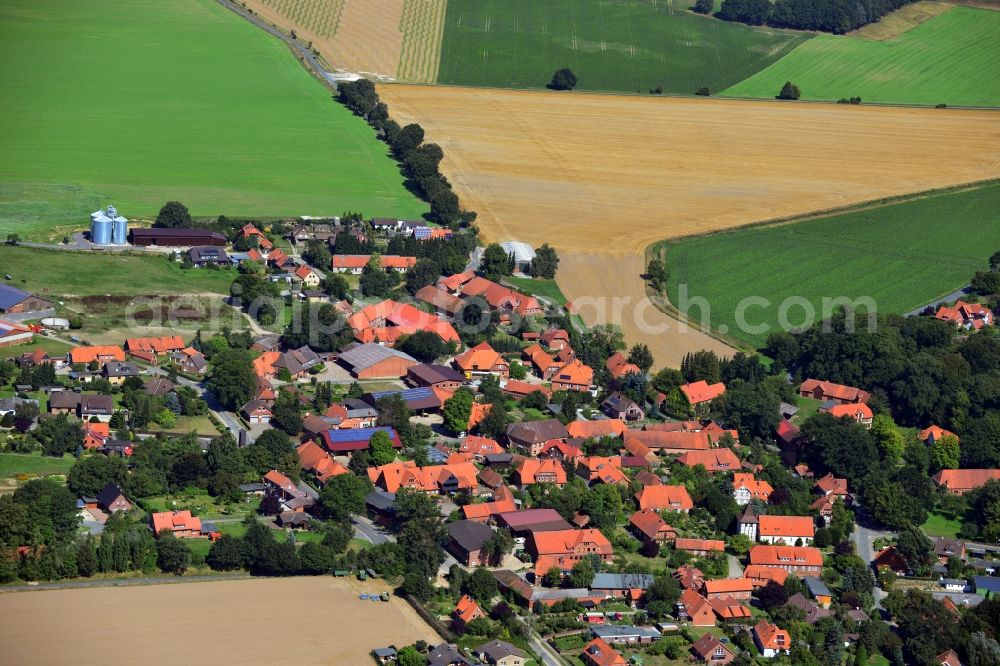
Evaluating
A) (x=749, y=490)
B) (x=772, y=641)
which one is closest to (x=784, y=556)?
(x=749, y=490)

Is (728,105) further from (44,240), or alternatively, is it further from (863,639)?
(863,639)

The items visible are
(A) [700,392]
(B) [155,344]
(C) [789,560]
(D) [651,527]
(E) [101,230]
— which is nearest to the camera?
Result: (C) [789,560]

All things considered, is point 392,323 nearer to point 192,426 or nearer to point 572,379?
point 572,379

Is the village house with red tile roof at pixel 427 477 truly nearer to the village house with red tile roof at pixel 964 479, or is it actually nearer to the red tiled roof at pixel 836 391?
the village house with red tile roof at pixel 964 479

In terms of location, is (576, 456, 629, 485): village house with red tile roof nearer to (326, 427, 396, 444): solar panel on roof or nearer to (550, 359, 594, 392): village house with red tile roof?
(326, 427, 396, 444): solar panel on roof

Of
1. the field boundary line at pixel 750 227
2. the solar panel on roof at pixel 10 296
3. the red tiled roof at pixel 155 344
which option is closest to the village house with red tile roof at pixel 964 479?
the field boundary line at pixel 750 227

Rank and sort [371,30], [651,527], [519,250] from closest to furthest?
[651,527] < [519,250] < [371,30]

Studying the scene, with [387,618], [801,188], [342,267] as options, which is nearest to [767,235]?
[801,188]
